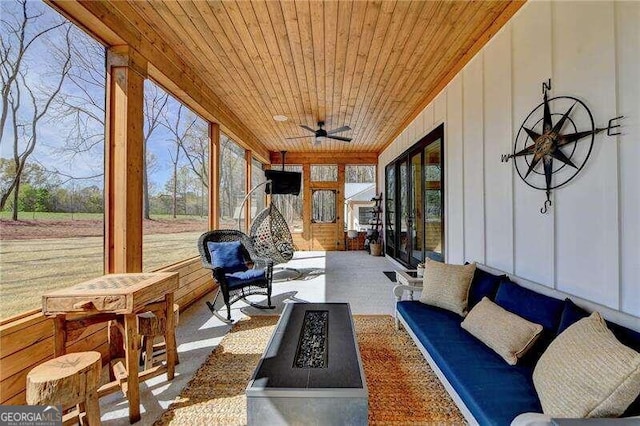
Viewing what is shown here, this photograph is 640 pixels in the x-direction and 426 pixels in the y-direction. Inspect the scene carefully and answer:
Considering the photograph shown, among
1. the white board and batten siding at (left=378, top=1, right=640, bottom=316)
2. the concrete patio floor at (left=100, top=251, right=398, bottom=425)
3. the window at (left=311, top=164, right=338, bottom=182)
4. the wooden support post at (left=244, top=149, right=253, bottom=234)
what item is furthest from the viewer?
the window at (left=311, top=164, right=338, bottom=182)

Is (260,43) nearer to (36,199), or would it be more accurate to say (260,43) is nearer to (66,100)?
(66,100)

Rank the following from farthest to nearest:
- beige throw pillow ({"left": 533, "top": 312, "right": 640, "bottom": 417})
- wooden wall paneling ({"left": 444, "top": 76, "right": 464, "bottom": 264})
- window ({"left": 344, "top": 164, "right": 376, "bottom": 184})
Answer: window ({"left": 344, "top": 164, "right": 376, "bottom": 184}) < wooden wall paneling ({"left": 444, "top": 76, "right": 464, "bottom": 264}) < beige throw pillow ({"left": 533, "top": 312, "right": 640, "bottom": 417})

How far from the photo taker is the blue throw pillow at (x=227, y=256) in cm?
379

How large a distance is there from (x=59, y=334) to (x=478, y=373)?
2.65m

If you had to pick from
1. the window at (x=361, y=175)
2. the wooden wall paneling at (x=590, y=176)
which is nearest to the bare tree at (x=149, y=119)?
the wooden wall paneling at (x=590, y=176)

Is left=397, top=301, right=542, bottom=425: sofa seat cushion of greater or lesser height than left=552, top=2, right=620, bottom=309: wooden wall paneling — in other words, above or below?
below

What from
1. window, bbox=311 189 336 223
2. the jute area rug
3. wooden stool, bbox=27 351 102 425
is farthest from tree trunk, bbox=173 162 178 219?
window, bbox=311 189 336 223

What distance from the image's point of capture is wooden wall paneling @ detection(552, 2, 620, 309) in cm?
160

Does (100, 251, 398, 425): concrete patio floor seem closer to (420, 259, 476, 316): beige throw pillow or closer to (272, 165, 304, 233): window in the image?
(420, 259, 476, 316): beige throw pillow

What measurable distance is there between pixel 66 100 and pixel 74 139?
0.31m

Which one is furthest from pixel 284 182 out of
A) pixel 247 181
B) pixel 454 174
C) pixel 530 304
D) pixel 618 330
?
pixel 618 330

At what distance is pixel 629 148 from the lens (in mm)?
1518

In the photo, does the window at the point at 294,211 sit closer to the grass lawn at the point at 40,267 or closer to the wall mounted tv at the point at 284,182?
the wall mounted tv at the point at 284,182

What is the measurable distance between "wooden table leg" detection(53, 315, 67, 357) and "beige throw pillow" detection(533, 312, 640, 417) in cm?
278
